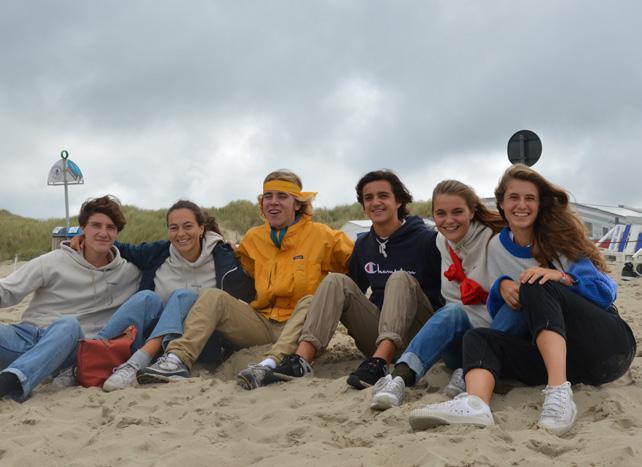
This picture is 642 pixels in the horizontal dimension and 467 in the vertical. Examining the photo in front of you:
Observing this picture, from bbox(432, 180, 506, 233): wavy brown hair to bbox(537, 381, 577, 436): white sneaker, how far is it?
1130mm

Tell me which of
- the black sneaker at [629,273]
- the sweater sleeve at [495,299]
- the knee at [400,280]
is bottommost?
the black sneaker at [629,273]

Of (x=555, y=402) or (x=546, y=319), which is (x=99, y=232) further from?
(x=555, y=402)

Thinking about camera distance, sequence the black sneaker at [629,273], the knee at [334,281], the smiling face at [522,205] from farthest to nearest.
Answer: the black sneaker at [629,273] < the knee at [334,281] < the smiling face at [522,205]

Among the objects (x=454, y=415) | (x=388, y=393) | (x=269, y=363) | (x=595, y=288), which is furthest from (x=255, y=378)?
(x=595, y=288)

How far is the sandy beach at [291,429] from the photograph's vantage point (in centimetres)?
245

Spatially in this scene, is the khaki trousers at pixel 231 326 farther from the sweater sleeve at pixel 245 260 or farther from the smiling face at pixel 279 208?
the smiling face at pixel 279 208

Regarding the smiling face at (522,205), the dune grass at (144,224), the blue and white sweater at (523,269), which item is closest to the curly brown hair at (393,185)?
the blue and white sweater at (523,269)

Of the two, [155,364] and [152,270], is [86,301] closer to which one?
[152,270]

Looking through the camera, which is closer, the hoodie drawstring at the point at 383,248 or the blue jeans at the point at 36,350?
the blue jeans at the point at 36,350

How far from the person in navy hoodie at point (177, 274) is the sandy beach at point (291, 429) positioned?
1.60 feet

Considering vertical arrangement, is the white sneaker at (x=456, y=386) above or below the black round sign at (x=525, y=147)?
below

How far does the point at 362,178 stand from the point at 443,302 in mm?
960

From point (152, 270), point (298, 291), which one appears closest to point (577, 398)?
point (298, 291)

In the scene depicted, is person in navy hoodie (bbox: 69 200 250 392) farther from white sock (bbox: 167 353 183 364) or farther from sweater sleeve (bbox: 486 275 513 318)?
sweater sleeve (bbox: 486 275 513 318)
